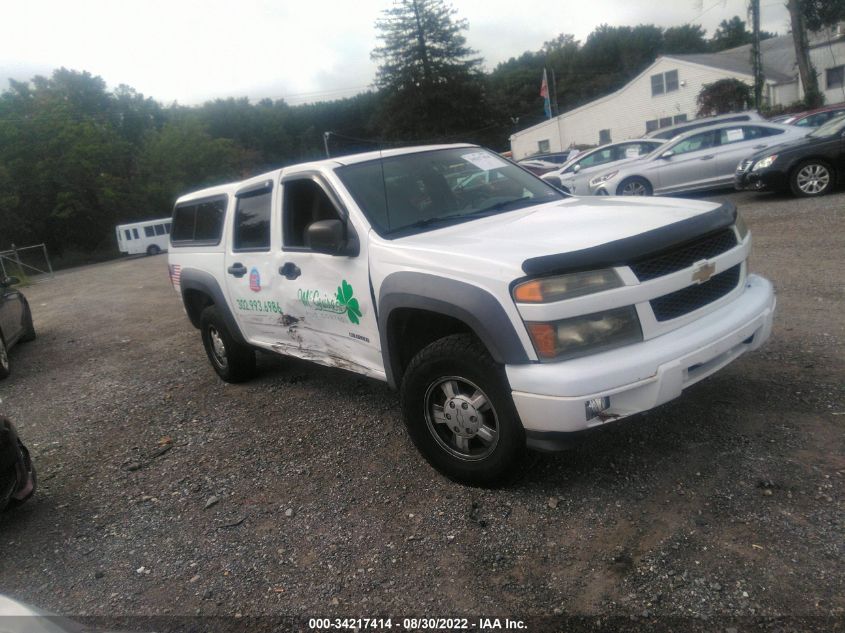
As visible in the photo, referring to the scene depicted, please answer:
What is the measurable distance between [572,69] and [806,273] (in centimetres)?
8228

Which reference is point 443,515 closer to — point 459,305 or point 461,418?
point 461,418

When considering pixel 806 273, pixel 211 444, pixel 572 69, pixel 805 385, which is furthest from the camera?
pixel 572 69

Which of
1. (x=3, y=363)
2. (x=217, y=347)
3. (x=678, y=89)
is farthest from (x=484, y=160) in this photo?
(x=678, y=89)

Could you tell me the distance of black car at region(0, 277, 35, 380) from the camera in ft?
25.8

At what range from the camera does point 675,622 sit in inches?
91.0

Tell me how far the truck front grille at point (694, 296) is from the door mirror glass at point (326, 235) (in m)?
1.76

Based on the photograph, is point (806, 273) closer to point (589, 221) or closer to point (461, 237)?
point (589, 221)

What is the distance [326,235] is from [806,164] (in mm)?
10512

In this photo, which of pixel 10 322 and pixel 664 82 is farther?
pixel 664 82

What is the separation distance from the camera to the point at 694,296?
10.2ft

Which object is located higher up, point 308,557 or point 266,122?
point 266,122

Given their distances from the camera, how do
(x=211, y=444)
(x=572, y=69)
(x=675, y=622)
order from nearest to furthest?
(x=675, y=622) → (x=211, y=444) → (x=572, y=69)

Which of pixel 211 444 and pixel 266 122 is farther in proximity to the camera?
pixel 266 122

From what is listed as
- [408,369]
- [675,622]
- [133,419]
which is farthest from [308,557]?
[133,419]
